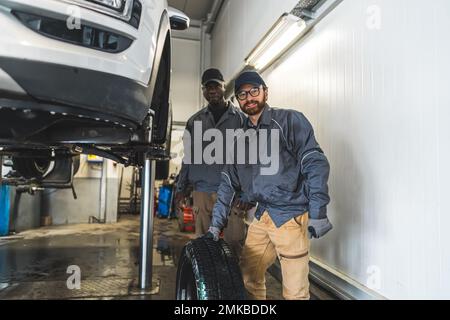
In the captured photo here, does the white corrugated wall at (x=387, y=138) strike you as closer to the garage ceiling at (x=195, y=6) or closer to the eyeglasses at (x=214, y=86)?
the eyeglasses at (x=214, y=86)

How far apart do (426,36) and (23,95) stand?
147 centimetres

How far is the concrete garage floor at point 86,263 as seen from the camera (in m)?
2.05

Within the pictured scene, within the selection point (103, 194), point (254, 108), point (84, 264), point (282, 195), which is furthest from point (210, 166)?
point (103, 194)

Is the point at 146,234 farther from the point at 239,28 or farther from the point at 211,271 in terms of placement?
the point at 239,28

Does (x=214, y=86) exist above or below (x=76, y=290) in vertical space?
above

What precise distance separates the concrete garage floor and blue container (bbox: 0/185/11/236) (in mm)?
205

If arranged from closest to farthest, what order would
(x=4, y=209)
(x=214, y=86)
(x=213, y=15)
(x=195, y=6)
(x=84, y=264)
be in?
(x=214, y=86)
(x=84, y=264)
(x=4, y=209)
(x=213, y=15)
(x=195, y=6)

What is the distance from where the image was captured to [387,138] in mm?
1496

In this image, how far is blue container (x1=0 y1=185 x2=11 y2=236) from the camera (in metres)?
4.00

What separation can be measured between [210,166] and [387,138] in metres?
1.27

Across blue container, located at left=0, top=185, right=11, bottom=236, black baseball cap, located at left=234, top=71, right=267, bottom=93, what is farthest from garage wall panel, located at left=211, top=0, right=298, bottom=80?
blue container, located at left=0, top=185, right=11, bottom=236

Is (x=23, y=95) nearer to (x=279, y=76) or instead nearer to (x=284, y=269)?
(x=284, y=269)

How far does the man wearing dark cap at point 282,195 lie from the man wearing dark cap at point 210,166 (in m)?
0.72

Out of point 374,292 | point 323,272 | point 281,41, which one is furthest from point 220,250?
point 281,41
